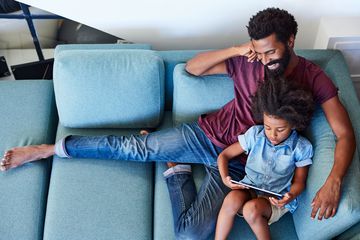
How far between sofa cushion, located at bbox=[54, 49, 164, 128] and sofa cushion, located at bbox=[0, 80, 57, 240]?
0.13 meters

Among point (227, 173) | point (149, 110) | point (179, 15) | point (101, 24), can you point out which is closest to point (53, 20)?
point (101, 24)

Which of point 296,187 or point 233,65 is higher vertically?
point 233,65

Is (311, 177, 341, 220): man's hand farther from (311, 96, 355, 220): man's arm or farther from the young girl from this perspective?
the young girl

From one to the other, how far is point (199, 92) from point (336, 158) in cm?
62

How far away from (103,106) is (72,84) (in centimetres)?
16

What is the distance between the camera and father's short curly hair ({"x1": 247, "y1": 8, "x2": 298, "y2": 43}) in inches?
54.5

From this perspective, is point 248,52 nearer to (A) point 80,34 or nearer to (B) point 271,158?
(B) point 271,158

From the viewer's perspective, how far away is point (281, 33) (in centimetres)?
139

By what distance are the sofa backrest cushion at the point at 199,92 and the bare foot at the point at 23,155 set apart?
0.61 meters

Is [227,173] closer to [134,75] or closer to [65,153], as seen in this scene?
[134,75]

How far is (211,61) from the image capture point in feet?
5.33

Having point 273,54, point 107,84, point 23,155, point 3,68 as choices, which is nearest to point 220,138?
point 273,54

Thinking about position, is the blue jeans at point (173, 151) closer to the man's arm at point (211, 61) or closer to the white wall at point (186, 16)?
the man's arm at point (211, 61)

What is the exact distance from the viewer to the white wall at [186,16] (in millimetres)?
1919
